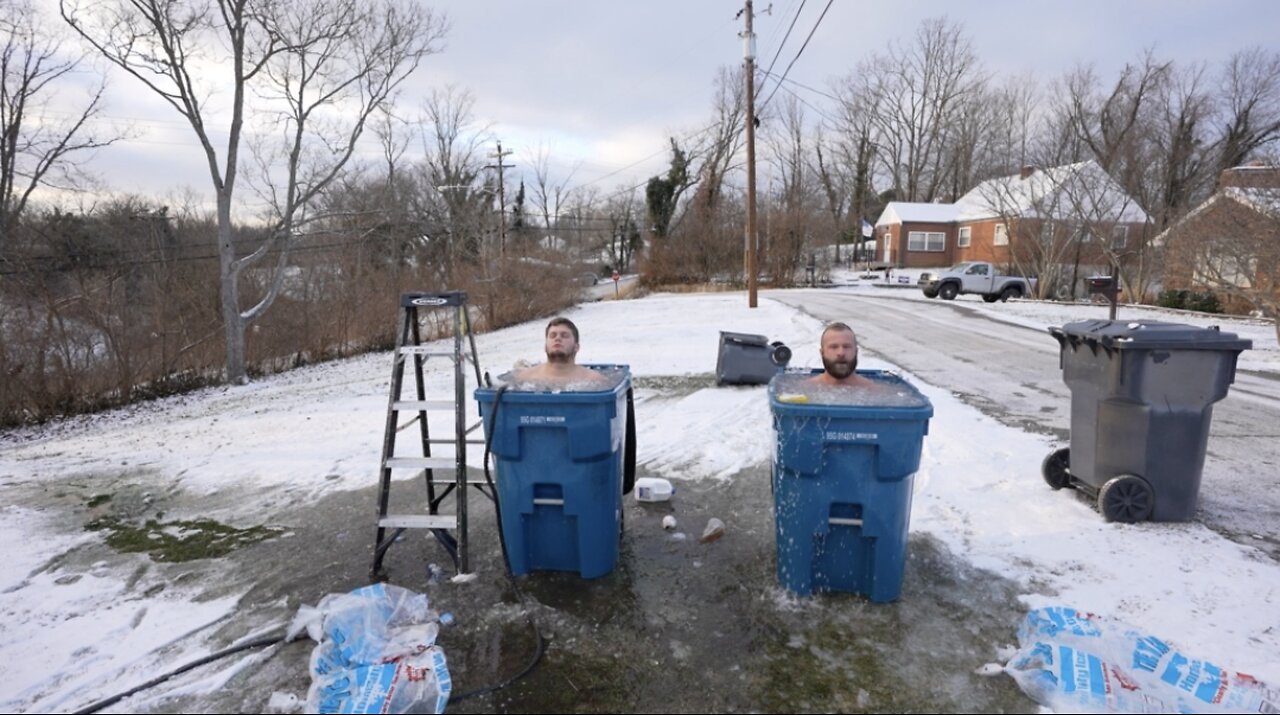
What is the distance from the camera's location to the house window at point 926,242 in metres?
38.8

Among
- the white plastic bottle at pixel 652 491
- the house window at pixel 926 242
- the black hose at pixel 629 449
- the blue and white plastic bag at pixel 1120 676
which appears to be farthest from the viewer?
the house window at pixel 926 242

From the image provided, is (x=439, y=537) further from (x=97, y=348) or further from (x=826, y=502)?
(x=97, y=348)

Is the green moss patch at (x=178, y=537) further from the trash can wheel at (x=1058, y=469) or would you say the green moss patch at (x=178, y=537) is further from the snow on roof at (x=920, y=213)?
the snow on roof at (x=920, y=213)

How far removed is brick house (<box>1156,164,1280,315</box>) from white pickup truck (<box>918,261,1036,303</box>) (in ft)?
27.6

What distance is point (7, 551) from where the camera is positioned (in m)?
3.84

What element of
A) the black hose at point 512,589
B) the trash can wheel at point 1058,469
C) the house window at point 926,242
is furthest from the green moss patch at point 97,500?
the house window at point 926,242

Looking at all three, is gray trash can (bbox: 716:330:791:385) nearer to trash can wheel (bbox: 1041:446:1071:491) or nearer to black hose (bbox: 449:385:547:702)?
trash can wheel (bbox: 1041:446:1071:491)

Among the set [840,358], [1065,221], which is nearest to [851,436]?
[840,358]

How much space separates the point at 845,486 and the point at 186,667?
284cm

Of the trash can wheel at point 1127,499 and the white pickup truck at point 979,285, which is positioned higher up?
the white pickup truck at point 979,285

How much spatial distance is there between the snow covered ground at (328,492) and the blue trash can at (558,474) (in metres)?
1.36

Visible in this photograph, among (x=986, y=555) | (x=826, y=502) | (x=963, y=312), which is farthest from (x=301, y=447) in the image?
(x=963, y=312)

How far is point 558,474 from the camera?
9.99ft

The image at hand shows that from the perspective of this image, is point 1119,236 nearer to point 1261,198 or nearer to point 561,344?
point 1261,198
